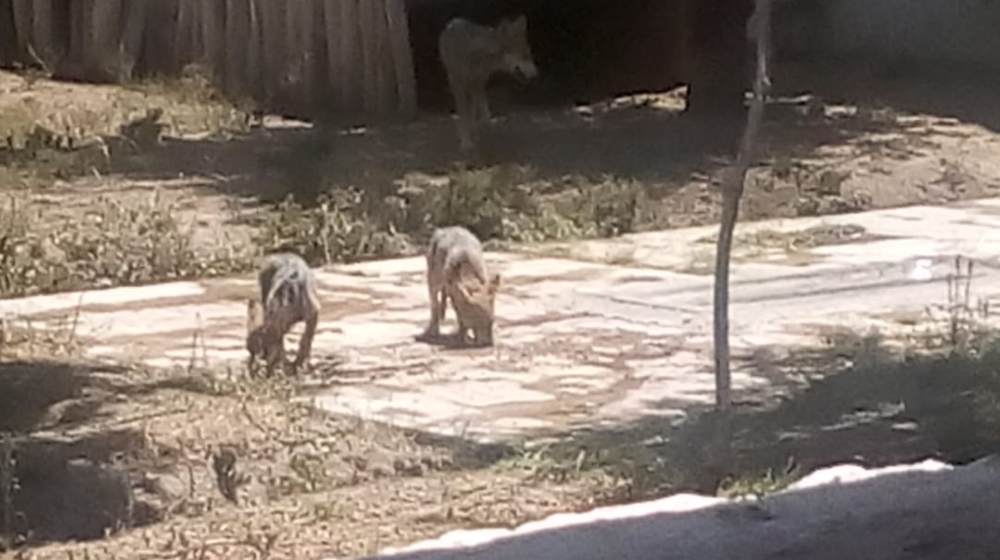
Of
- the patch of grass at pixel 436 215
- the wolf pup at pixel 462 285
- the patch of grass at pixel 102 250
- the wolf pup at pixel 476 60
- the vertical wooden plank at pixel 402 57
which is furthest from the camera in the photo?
the vertical wooden plank at pixel 402 57

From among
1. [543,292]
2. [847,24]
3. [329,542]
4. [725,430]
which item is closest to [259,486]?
[329,542]

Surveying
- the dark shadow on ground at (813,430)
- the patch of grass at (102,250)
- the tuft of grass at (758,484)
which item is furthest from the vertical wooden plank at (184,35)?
the tuft of grass at (758,484)

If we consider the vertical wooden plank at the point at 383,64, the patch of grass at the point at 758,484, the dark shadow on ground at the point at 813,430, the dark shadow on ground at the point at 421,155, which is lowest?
the patch of grass at the point at 758,484

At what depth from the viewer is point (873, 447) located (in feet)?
15.3

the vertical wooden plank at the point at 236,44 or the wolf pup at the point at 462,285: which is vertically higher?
the vertical wooden plank at the point at 236,44

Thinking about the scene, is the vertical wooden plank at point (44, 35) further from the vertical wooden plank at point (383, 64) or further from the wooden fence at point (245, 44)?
the vertical wooden plank at point (383, 64)

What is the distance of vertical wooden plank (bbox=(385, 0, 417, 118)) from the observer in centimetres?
634

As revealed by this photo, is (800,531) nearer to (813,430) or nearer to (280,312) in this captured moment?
(813,430)

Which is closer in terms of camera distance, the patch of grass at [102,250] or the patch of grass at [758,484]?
the patch of grass at [758,484]

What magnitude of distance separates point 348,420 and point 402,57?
2.18 metres

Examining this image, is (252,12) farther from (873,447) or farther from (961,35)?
(873,447)

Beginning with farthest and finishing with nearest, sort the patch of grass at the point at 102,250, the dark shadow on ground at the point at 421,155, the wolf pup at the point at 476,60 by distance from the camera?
the wolf pup at the point at 476,60
the dark shadow on ground at the point at 421,155
the patch of grass at the point at 102,250

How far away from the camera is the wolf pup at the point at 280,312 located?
4.93m

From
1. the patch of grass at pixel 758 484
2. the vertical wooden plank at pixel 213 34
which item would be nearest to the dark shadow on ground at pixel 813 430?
the patch of grass at pixel 758 484
